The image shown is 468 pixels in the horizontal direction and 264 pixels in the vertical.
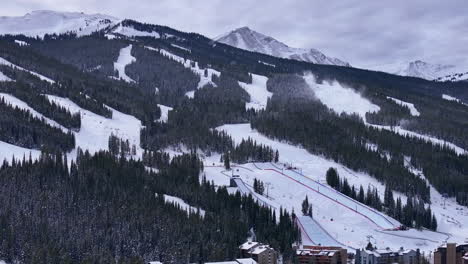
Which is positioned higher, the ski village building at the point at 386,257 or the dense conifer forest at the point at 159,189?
the dense conifer forest at the point at 159,189

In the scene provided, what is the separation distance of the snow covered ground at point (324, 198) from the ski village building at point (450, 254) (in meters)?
16.0

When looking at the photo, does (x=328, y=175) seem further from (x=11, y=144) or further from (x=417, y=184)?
(x=11, y=144)

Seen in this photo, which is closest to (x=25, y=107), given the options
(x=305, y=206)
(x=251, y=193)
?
(x=251, y=193)

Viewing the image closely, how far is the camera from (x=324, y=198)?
145 m

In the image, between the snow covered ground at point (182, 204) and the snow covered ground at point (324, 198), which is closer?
the snow covered ground at point (182, 204)

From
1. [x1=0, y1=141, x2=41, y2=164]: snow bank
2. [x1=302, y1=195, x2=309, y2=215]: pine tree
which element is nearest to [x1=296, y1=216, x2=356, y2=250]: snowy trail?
[x1=302, y1=195, x2=309, y2=215]: pine tree

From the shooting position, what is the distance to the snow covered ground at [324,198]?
128738 mm

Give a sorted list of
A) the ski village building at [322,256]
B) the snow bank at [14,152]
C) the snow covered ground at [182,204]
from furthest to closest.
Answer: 1. the snow bank at [14,152]
2. the snow covered ground at [182,204]
3. the ski village building at [322,256]

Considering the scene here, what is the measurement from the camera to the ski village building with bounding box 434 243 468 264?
107 metres

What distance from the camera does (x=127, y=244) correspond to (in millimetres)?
97500

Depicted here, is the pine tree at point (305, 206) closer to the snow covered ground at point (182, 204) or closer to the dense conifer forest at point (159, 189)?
the dense conifer forest at point (159, 189)

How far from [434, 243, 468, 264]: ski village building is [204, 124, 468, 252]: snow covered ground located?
15999mm

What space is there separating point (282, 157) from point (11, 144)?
7025 cm

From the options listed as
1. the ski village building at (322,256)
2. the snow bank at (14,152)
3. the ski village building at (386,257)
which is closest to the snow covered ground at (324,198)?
the ski village building at (386,257)
